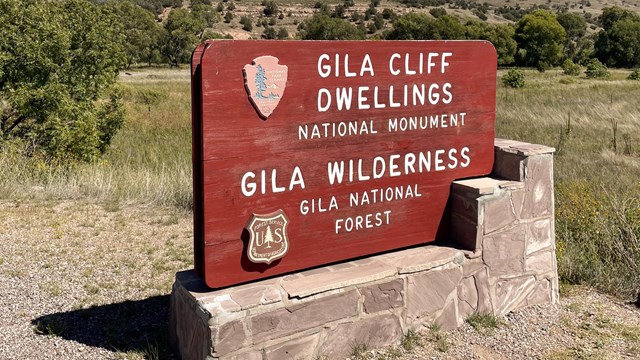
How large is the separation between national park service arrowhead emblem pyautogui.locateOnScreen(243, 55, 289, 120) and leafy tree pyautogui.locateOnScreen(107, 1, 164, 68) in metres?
45.0

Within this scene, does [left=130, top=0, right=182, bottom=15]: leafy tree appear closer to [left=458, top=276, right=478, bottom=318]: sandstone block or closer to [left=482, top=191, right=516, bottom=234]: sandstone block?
[left=482, top=191, right=516, bottom=234]: sandstone block

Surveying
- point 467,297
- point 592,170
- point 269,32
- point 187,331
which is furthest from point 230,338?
point 269,32

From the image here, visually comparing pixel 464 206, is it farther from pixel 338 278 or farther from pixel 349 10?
pixel 349 10

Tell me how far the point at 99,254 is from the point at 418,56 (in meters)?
3.49

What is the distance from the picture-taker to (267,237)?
362cm

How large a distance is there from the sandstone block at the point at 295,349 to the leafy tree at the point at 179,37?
4949 cm

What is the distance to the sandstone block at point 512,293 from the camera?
450cm

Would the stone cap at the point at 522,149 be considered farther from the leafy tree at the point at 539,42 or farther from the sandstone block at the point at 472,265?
the leafy tree at the point at 539,42

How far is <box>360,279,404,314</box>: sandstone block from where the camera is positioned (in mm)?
3859

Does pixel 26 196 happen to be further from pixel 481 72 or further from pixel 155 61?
pixel 155 61

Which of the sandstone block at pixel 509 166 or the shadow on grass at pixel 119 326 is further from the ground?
the sandstone block at pixel 509 166

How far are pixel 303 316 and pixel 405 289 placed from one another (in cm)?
78

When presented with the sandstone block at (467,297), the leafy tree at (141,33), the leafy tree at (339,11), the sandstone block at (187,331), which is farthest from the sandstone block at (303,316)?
the leafy tree at (339,11)

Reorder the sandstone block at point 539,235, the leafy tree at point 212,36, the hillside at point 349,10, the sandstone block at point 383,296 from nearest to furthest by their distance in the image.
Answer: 1. the sandstone block at point 383,296
2. the sandstone block at point 539,235
3. the leafy tree at point 212,36
4. the hillside at point 349,10
